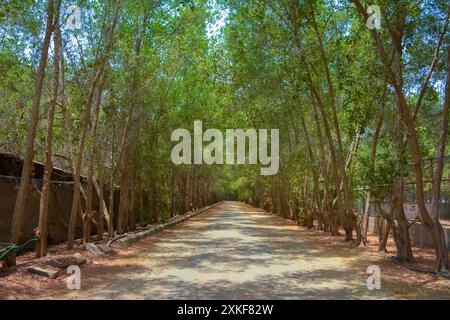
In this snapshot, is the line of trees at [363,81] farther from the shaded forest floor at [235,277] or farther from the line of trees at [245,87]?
the shaded forest floor at [235,277]

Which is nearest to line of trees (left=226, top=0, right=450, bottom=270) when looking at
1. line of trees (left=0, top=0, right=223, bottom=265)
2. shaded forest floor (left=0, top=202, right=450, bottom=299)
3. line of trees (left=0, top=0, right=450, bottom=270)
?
line of trees (left=0, top=0, right=450, bottom=270)

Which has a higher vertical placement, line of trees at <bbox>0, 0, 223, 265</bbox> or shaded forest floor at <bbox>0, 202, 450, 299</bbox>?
line of trees at <bbox>0, 0, 223, 265</bbox>

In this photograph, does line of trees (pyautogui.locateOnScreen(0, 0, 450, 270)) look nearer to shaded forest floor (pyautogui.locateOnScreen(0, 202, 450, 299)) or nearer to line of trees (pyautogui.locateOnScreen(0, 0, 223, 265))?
line of trees (pyautogui.locateOnScreen(0, 0, 223, 265))

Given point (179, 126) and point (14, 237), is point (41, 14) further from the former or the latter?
point (179, 126)

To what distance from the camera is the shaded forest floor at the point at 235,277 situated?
8.09 m

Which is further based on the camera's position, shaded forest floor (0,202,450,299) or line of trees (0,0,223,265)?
line of trees (0,0,223,265)

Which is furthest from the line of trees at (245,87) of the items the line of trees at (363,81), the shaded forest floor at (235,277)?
the shaded forest floor at (235,277)

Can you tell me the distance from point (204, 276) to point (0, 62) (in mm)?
7203

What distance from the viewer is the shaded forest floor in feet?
26.5

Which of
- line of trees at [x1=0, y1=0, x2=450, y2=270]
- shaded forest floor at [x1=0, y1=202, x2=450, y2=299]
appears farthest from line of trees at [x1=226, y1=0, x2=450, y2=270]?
shaded forest floor at [x1=0, y1=202, x2=450, y2=299]

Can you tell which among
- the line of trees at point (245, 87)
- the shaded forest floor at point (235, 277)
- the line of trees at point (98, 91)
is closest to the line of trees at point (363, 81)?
the line of trees at point (245, 87)

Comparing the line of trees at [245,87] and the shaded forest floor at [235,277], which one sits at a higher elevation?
the line of trees at [245,87]

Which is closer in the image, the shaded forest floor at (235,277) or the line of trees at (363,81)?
the shaded forest floor at (235,277)

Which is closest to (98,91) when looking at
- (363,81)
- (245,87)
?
(245,87)
